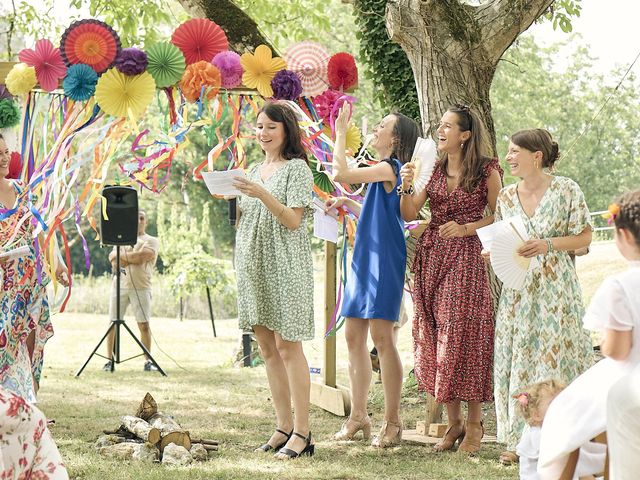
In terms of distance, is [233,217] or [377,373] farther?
[377,373]

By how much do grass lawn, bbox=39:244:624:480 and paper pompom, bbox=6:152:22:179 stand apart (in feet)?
4.66

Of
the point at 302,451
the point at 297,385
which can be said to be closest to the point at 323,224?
the point at 297,385

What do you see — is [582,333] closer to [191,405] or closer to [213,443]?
[213,443]

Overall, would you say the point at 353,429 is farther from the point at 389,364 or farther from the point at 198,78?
the point at 198,78

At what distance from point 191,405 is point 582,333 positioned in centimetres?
324

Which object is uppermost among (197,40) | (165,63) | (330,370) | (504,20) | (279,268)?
(504,20)

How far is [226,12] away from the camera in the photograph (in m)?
6.94

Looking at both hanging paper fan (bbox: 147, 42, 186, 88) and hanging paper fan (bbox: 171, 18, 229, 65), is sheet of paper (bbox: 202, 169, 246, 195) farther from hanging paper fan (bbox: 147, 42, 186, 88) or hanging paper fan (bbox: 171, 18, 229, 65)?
hanging paper fan (bbox: 171, 18, 229, 65)

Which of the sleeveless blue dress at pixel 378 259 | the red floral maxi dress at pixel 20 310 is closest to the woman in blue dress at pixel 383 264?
the sleeveless blue dress at pixel 378 259

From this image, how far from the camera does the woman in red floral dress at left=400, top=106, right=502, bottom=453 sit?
468cm

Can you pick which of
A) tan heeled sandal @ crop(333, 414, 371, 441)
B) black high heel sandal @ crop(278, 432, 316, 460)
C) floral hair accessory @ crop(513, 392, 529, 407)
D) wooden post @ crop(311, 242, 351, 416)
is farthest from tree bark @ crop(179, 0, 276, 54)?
floral hair accessory @ crop(513, 392, 529, 407)

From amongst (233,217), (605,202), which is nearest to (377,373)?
(233,217)

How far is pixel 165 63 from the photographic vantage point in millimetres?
4969

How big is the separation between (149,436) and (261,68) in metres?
1.95
